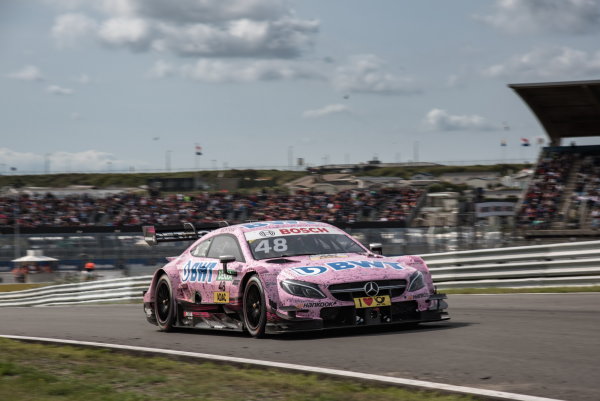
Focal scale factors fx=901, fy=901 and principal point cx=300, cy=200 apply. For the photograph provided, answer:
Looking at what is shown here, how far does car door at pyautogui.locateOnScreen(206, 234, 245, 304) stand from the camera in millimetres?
9398

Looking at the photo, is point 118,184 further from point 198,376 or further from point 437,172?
point 198,376

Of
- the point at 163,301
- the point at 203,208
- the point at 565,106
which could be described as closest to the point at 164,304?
the point at 163,301

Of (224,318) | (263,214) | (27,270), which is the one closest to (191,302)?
(224,318)

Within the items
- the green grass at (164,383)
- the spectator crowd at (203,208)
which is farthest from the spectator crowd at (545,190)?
the green grass at (164,383)

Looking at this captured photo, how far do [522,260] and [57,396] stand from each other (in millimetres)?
10725

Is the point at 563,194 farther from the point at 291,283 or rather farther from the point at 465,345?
the point at 465,345

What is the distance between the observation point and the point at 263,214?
146 feet

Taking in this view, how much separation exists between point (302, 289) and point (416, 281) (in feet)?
3.84

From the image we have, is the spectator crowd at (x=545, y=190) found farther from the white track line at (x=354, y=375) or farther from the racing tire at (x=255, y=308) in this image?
the white track line at (x=354, y=375)

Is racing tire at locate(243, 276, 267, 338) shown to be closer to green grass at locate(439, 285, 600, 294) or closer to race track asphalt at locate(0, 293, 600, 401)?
race track asphalt at locate(0, 293, 600, 401)

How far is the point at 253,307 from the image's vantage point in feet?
29.7

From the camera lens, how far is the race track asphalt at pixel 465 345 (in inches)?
225

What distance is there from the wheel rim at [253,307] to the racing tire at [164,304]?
1.86 m

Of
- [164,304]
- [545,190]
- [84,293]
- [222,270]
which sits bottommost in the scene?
[84,293]
